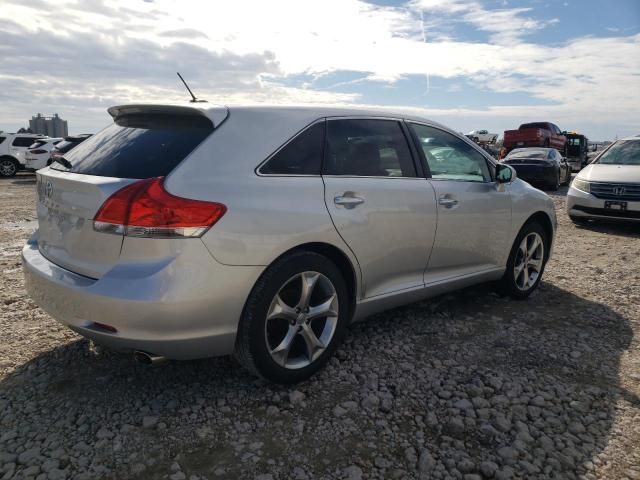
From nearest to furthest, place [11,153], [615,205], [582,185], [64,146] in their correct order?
[615,205] < [582,185] < [64,146] < [11,153]

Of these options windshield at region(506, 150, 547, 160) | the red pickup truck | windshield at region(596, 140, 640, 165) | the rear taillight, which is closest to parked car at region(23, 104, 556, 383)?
the rear taillight

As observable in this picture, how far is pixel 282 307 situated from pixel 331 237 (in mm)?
498

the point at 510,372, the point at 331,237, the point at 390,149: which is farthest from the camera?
the point at 390,149

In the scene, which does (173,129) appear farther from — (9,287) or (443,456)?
(9,287)

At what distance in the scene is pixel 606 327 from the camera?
4.24 metres

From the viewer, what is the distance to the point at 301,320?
3.05 metres

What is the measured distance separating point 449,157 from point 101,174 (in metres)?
2.59

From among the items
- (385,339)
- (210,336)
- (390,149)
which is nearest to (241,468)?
(210,336)

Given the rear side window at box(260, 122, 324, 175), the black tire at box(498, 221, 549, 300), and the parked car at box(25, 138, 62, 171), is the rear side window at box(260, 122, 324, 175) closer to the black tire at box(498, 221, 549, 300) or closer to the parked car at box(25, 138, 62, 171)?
the black tire at box(498, 221, 549, 300)

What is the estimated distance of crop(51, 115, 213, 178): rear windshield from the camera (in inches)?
107

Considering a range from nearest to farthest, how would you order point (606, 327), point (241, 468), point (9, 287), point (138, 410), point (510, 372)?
1. point (241, 468)
2. point (138, 410)
3. point (510, 372)
4. point (606, 327)
5. point (9, 287)

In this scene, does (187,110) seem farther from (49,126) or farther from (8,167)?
(49,126)

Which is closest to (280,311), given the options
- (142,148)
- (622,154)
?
(142,148)

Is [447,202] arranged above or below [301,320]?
above
